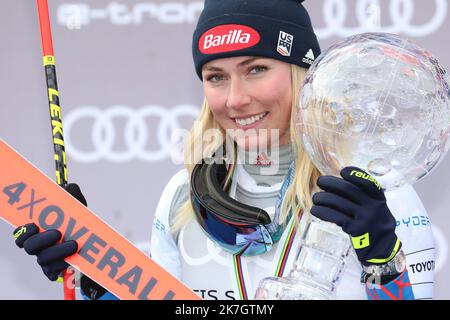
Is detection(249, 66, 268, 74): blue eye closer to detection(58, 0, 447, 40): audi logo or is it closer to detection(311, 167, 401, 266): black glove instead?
detection(311, 167, 401, 266): black glove

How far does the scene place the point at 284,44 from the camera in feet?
5.77

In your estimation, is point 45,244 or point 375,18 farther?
point 375,18

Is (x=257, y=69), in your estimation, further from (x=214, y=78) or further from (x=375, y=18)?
(x=375, y=18)

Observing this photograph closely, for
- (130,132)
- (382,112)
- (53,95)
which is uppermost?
(382,112)

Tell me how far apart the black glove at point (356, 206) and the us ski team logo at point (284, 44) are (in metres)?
0.59

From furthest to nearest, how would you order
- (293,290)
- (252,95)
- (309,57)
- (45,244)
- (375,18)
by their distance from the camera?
(375,18) → (309,57) → (252,95) → (45,244) → (293,290)

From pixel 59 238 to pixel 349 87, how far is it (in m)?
0.72

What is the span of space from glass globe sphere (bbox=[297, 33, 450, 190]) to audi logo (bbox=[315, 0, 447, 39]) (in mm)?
1549

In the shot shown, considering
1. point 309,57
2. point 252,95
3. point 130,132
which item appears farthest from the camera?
point 130,132

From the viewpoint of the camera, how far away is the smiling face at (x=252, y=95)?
1.70m

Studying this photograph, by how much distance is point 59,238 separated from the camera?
4.67 ft

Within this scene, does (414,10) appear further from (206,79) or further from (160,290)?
(160,290)

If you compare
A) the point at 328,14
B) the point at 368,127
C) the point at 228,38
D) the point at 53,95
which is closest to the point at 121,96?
the point at 328,14

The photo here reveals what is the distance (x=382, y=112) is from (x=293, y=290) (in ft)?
1.31
